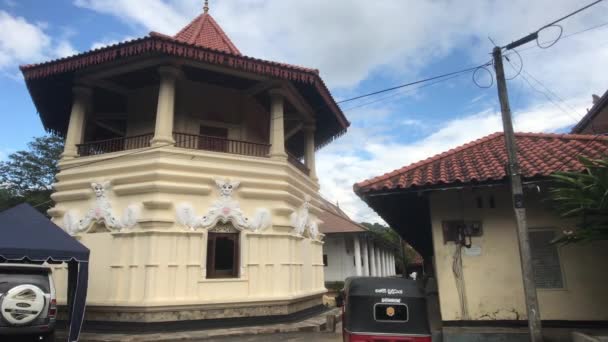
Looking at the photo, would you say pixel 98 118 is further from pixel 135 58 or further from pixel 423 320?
pixel 423 320

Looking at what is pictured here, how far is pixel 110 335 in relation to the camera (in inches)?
404

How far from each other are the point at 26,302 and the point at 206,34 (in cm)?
1077

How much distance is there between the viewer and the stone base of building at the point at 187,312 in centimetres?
1040

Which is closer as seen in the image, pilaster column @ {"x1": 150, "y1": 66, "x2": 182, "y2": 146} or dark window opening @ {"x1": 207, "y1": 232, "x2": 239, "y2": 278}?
dark window opening @ {"x1": 207, "y1": 232, "x2": 239, "y2": 278}

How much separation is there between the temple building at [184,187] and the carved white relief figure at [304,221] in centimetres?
6

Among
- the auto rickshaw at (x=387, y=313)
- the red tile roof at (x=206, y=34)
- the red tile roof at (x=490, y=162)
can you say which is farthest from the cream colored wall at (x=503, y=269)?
the red tile roof at (x=206, y=34)

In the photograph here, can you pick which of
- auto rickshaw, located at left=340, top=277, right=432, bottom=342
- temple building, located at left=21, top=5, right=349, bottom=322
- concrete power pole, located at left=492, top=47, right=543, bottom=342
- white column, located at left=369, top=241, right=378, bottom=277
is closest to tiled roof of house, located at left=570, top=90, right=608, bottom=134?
temple building, located at left=21, top=5, right=349, bottom=322

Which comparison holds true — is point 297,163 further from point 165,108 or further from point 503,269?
point 503,269

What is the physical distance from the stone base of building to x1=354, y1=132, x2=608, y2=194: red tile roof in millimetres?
5357

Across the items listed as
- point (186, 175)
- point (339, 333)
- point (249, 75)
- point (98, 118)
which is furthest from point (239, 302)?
point (98, 118)

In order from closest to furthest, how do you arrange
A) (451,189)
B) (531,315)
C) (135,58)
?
(531,315) < (451,189) < (135,58)

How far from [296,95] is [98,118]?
734 cm

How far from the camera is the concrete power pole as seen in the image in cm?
605

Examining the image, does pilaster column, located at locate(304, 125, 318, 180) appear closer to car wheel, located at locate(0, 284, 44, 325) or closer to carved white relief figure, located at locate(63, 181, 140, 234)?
carved white relief figure, located at locate(63, 181, 140, 234)
